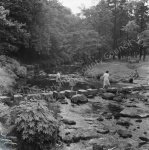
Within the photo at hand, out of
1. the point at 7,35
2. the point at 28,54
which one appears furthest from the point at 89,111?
the point at 28,54

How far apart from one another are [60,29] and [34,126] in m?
51.4

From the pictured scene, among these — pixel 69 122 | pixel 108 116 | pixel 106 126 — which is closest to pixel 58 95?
pixel 108 116

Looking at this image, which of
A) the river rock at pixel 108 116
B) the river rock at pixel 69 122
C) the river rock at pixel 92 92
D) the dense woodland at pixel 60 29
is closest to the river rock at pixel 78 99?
the river rock at pixel 92 92

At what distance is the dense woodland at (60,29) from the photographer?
120ft

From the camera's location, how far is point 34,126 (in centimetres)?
817

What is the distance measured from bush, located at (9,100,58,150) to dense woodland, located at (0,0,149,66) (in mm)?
23681

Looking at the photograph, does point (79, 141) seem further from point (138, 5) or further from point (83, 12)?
point (83, 12)

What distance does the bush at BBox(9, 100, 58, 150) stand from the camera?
7.99 metres

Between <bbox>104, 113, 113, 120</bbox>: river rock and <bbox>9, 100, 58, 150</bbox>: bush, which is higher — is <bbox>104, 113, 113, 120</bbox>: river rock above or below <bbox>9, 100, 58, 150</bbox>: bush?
below

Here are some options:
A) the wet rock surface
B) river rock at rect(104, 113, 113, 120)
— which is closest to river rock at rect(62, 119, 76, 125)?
the wet rock surface

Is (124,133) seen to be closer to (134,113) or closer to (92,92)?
(134,113)

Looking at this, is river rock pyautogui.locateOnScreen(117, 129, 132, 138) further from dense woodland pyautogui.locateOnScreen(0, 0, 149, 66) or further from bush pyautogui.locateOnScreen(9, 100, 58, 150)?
dense woodland pyautogui.locateOnScreen(0, 0, 149, 66)

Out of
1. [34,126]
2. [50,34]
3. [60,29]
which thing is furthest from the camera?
[60,29]

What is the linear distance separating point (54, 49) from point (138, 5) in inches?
823
